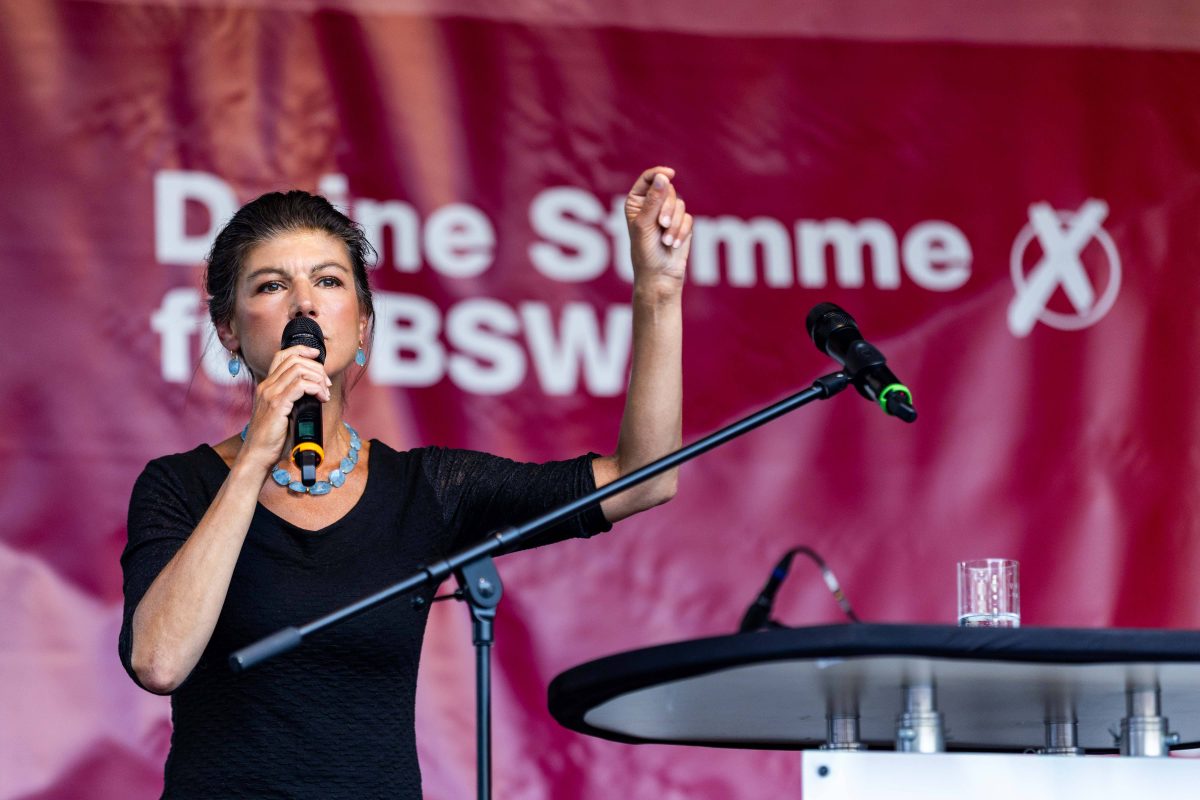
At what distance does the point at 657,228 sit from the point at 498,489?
0.45 m

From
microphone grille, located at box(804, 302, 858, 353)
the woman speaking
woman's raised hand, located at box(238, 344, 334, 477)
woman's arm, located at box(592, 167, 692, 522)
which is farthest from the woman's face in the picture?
microphone grille, located at box(804, 302, 858, 353)

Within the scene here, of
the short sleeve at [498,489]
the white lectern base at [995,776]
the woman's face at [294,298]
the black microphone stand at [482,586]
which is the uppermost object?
the woman's face at [294,298]

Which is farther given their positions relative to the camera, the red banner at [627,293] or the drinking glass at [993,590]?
the red banner at [627,293]

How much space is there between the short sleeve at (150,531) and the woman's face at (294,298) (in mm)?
223

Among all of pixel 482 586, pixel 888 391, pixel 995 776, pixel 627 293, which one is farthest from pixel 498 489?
pixel 627 293

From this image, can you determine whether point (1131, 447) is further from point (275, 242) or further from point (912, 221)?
point (275, 242)

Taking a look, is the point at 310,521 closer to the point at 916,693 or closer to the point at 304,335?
the point at 304,335

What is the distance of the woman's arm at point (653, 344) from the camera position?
2.07 meters

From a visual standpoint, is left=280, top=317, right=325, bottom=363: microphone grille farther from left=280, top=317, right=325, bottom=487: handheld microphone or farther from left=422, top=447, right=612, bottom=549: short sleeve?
left=422, top=447, right=612, bottom=549: short sleeve

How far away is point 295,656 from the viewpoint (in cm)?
203

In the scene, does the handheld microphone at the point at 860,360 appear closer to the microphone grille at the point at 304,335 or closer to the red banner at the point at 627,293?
the microphone grille at the point at 304,335

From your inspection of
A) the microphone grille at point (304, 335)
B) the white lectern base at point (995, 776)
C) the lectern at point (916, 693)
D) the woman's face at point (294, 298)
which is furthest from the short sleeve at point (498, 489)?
the white lectern base at point (995, 776)

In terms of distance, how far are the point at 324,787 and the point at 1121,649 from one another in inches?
39.6

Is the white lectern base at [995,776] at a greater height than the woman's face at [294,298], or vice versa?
the woman's face at [294,298]
